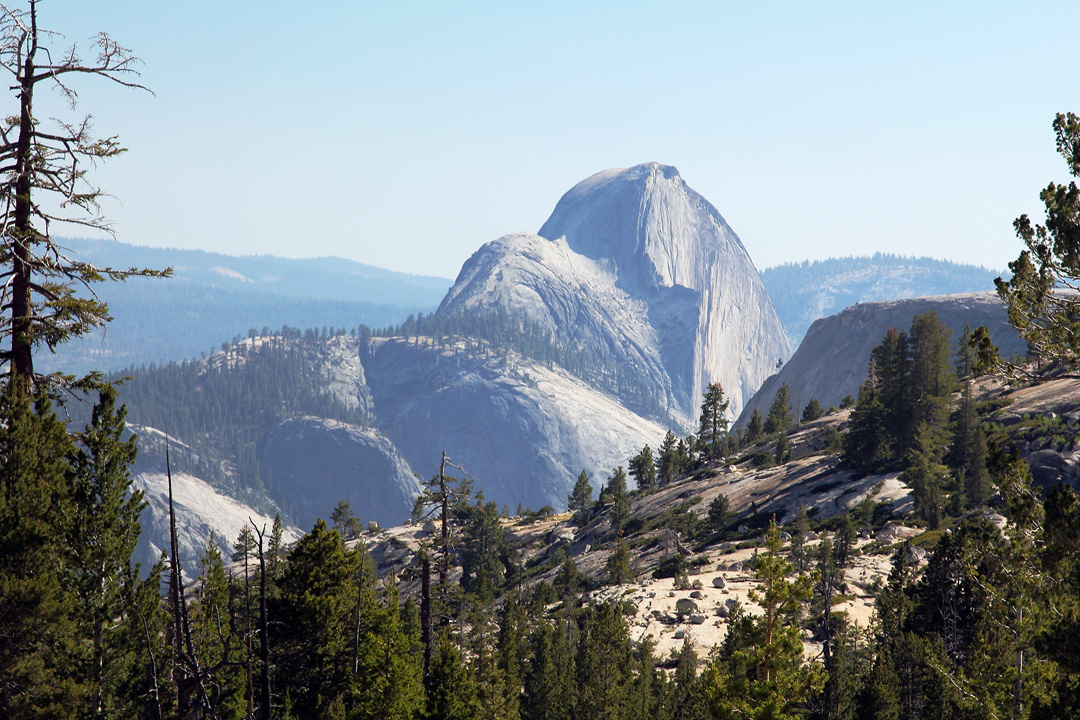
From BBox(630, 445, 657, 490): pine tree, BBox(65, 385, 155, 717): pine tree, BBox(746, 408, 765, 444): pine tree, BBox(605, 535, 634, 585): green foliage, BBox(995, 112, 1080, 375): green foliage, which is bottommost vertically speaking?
BBox(630, 445, 657, 490): pine tree

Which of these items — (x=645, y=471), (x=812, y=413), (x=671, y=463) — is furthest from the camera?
(x=812, y=413)

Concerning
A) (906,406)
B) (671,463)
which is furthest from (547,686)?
(671,463)

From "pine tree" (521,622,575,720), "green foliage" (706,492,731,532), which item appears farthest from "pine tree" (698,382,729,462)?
"pine tree" (521,622,575,720)

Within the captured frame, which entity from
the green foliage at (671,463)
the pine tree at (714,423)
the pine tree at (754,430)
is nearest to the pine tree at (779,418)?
the pine tree at (754,430)

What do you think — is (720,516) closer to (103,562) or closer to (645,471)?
(645,471)

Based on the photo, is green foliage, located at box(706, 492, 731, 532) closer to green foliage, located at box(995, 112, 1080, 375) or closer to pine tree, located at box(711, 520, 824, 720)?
pine tree, located at box(711, 520, 824, 720)

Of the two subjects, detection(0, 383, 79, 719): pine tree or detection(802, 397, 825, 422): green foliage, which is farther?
detection(802, 397, 825, 422): green foliage

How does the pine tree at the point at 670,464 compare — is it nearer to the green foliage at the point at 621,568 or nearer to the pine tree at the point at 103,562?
the green foliage at the point at 621,568

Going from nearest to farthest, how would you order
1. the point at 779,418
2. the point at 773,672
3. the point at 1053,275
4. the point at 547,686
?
the point at 1053,275
the point at 773,672
the point at 547,686
the point at 779,418

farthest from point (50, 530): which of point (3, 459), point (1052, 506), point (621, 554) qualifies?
point (621, 554)

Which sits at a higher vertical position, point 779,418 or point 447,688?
point 447,688

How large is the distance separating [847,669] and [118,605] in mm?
35773

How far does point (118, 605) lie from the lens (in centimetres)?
2036

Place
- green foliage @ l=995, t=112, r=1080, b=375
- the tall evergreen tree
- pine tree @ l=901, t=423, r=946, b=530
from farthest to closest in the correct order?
pine tree @ l=901, t=423, r=946, b=530
the tall evergreen tree
green foliage @ l=995, t=112, r=1080, b=375
